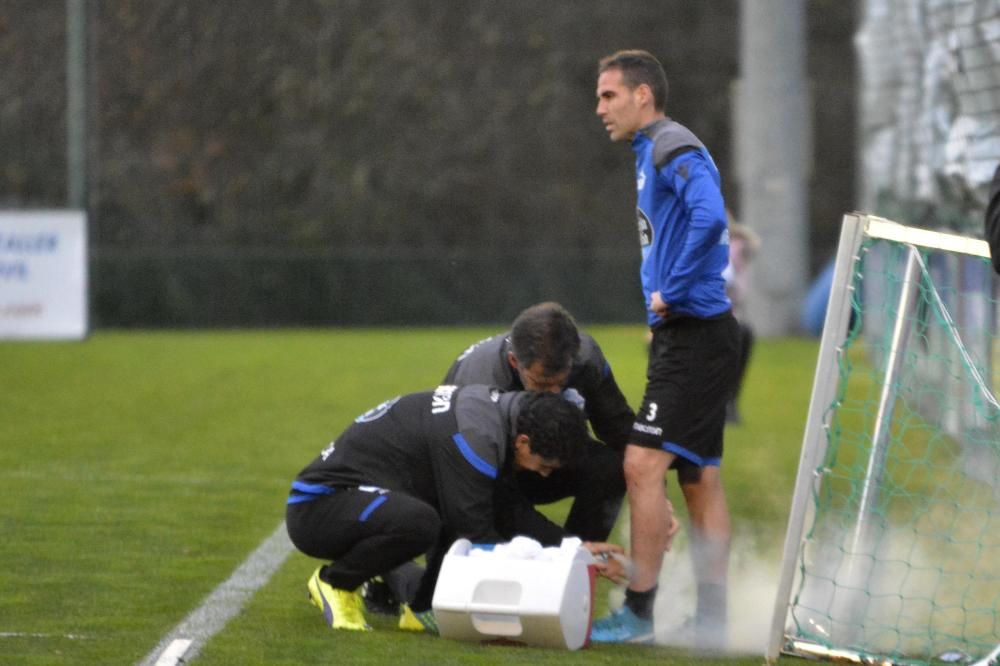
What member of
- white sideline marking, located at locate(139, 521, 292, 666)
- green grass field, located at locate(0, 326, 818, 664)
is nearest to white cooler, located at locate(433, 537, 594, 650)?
green grass field, located at locate(0, 326, 818, 664)

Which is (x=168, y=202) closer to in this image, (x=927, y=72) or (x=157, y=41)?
(x=157, y=41)

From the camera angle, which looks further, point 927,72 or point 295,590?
point 927,72

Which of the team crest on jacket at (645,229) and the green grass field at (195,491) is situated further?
the team crest on jacket at (645,229)

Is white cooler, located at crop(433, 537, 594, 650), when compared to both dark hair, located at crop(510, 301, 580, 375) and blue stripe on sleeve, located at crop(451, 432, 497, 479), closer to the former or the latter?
blue stripe on sleeve, located at crop(451, 432, 497, 479)

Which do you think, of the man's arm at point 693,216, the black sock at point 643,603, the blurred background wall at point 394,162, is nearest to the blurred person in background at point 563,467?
the black sock at point 643,603

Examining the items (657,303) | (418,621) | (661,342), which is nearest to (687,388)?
(661,342)

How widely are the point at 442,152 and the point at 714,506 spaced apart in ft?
93.3

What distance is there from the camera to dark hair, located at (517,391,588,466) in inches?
211

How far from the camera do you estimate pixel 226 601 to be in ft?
20.2

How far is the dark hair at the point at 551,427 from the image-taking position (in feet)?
17.6

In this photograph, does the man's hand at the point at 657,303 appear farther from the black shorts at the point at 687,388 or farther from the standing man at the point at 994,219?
the standing man at the point at 994,219

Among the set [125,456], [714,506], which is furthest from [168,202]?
[714,506]

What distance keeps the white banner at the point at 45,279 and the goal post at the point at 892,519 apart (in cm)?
751

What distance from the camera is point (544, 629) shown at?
209 inches
